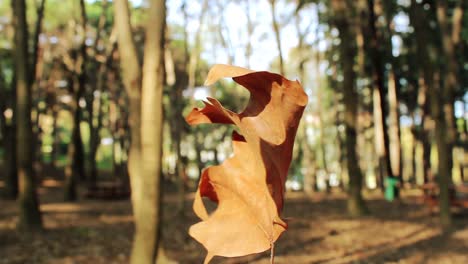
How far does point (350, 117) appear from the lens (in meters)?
14.1

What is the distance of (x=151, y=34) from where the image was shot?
6988 millimetres

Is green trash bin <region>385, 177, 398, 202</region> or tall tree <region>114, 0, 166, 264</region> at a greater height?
tall tree <region>114, 0, 166, 264</region>

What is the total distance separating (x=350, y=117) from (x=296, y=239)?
13.9ft

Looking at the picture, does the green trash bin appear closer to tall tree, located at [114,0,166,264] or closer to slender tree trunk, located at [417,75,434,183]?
slender tree trunk, located at [417,75,434,183]

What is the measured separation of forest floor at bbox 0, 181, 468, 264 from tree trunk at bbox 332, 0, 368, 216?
510 millimetres

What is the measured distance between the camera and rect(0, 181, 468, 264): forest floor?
9383mm

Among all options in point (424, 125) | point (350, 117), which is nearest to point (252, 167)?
point (350, 117)

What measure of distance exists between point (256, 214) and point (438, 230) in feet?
36.2

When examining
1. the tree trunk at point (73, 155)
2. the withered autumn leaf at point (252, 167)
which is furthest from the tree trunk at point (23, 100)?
the withered autumn leaf at point (252, 167)

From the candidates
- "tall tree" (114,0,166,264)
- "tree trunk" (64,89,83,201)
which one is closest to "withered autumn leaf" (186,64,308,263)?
"tall tree" (114,0,166,264)

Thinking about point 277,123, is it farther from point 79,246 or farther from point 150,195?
point 79,246

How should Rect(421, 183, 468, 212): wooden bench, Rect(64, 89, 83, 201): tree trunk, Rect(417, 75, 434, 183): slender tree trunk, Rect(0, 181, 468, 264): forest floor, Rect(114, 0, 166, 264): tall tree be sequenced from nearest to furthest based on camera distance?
Rect(114, 0, 166, 264): tall tree, Rect(0, 181, 468, 264): forest floor, Rect(421, 183, 468, 212): wooden bench, Rect(64, 89, 83, 201): tree trunk, Rect(417, 75, 434, 183): slender tree trunk

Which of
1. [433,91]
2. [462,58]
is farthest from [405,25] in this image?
[433,91]

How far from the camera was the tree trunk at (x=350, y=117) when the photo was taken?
553 inches
